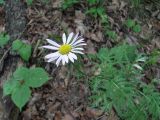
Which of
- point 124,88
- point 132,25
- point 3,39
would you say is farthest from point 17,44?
point 132,25

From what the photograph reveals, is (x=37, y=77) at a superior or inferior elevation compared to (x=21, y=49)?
inferior

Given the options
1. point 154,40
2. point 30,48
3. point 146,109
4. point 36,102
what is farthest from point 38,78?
point 154,40

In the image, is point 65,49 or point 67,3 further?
point 67,3

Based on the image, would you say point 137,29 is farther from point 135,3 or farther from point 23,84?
point 23,84

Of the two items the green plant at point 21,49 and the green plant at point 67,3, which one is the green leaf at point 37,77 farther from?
the green plant at point 67,3

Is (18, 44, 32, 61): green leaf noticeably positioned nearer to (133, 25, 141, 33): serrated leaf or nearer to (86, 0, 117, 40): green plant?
(86, 0, 117, 40): green plant

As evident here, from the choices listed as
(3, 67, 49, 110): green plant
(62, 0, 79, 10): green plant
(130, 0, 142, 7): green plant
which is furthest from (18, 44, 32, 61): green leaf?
(130, 0, 142, 7): green plant
